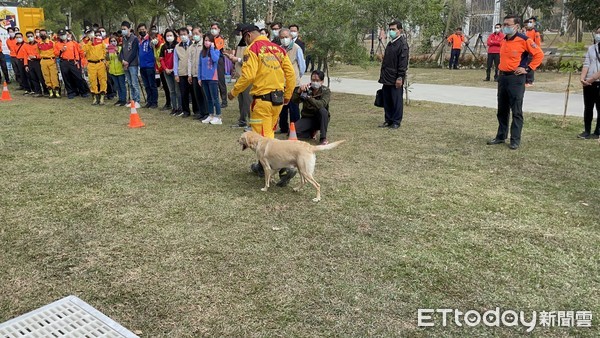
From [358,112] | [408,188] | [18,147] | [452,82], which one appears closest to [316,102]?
[408,188]

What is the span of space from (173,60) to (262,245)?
23.8 ft

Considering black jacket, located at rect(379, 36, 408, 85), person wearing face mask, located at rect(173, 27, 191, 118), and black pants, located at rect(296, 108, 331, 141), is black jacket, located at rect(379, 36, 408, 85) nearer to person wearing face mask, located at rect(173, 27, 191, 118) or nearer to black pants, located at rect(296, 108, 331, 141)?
black pants, located at rect(296, 108, 331, 141)

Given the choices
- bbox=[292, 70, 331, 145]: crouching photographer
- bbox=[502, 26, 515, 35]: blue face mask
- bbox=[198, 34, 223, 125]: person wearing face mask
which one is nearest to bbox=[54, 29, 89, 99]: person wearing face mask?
bbox=[198, 34, 223, 125]: person wearing face mask

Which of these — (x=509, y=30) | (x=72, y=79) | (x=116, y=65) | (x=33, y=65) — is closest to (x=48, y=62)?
(x=72, y=79)

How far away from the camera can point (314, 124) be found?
7.94 metres

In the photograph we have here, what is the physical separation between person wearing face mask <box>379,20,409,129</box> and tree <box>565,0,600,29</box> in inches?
454

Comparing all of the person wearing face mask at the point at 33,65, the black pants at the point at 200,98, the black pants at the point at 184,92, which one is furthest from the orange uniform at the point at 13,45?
the black pants at the point at 200,98

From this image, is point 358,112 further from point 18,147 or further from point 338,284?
point 338,284

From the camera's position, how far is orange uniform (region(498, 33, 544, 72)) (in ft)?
22.3

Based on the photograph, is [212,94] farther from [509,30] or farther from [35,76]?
[35,76]

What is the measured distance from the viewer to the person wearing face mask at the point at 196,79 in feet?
31.0

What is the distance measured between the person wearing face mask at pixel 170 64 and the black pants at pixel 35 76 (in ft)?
18.0

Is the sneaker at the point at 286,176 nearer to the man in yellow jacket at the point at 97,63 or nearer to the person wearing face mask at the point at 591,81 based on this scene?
the person wearing face mask at the point at 591,81

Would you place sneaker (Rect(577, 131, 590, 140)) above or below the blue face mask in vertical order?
below
